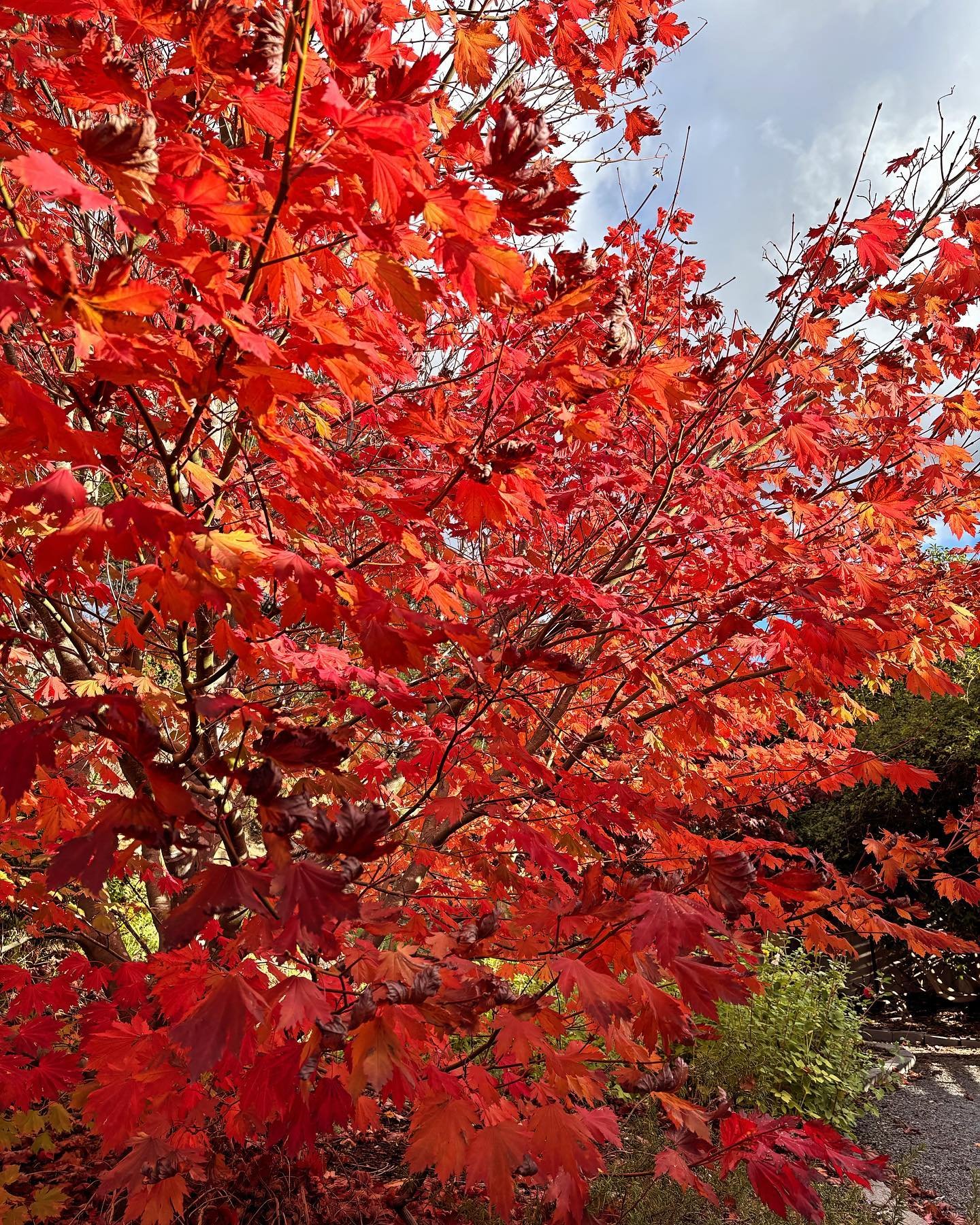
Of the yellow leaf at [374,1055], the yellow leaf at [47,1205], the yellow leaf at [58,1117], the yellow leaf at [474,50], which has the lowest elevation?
the yellow leaf at [47,1205]

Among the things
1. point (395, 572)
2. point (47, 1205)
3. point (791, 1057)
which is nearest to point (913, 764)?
point (791, 1057)

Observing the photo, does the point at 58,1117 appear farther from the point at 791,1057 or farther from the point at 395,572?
the point at 791,1057

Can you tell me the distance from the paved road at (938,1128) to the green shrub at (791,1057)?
0.22 metres

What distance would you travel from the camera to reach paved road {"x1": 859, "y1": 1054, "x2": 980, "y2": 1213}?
16.3 feet

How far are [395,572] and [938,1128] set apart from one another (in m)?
6.19

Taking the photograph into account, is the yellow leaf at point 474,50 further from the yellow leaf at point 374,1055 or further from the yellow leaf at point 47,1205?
the yellow leaf at point 47,1205

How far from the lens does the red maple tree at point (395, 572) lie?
1.55 meters

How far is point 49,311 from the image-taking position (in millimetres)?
1282

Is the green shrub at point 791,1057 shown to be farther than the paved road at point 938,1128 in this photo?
Yes

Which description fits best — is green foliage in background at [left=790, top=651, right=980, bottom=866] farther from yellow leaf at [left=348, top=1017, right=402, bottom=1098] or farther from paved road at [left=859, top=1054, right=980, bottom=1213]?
yellow leaf at [left=348, top=1017, right=402, bottom=1098]

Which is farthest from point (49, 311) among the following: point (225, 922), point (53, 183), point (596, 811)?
point (225, 922)

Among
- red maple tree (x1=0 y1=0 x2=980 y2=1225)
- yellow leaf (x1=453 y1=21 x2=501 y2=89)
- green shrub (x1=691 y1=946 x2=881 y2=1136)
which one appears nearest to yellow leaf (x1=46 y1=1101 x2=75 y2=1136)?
red maple tree (x1=0 y1=0 x2=980 y2=1225)

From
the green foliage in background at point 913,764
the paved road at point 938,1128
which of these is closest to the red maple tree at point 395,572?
the paved road at point 938,1128

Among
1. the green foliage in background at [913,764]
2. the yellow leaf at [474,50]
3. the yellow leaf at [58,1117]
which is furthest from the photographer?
the green foliage in background at [913,764]
